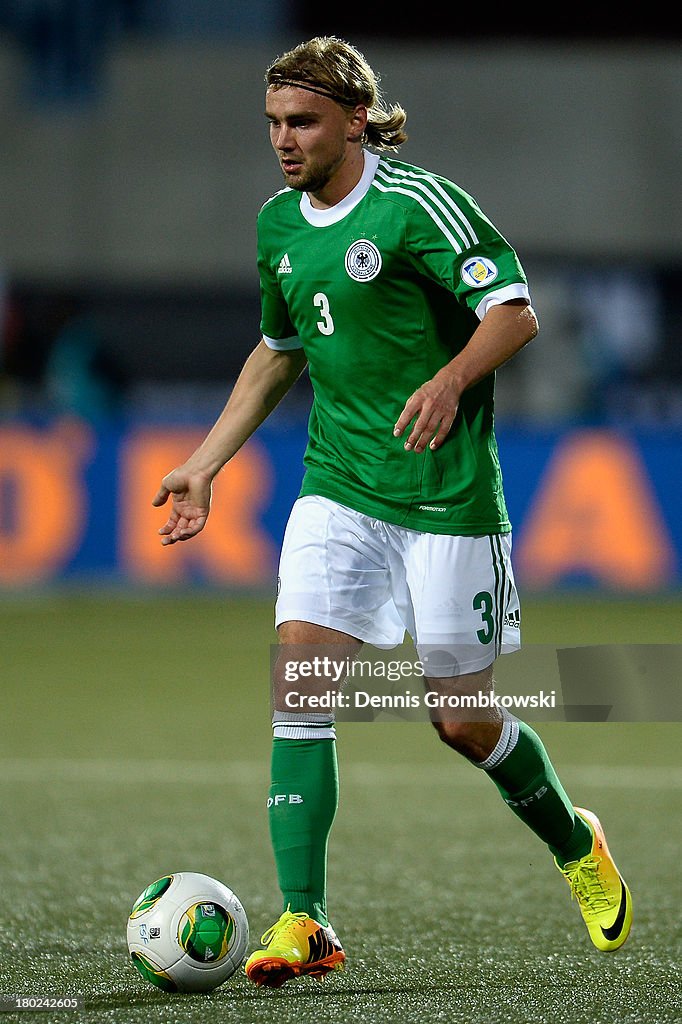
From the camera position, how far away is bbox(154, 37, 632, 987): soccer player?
149 inches

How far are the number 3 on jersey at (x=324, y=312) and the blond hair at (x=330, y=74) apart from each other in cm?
44

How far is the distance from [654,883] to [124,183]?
14.5 m

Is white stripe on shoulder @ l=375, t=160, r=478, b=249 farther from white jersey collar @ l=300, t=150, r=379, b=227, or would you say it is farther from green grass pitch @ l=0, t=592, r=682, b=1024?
green grass pitch @ l=0, t=592, r=682, b=1024

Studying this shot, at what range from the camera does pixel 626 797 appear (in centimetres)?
604

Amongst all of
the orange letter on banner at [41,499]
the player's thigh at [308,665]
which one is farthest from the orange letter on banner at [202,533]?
the player's thigh at [308,665]

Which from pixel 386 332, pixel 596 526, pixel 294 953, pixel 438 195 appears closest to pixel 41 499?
pixel 596 526

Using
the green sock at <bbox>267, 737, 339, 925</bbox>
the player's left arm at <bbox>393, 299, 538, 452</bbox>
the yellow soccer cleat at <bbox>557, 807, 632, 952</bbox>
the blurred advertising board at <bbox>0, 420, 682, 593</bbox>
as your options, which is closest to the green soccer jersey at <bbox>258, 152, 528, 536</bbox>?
the player's left arm at <bbox>393, 299, 538, 452</bbox>

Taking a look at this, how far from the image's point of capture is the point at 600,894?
4.00m

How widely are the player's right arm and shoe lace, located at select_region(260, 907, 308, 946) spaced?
0.90 m

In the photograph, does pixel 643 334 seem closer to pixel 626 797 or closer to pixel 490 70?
pixel 490 70

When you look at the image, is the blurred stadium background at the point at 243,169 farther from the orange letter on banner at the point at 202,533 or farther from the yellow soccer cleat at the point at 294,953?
the yellow soccer cleat at the point at 294,953

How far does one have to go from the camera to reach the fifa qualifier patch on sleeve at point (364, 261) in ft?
12.5

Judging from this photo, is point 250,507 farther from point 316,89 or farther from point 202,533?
point 316,89

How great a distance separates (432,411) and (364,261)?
0.48m
